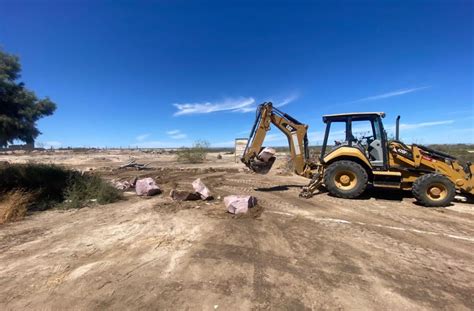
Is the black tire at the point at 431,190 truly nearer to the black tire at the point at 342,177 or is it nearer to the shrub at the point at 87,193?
the black tire at the point at 342,177

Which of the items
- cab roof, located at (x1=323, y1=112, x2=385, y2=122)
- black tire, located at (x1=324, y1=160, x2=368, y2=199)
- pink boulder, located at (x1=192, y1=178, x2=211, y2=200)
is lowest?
pink boulder, located at (x1=192, y1=178, x2=211, y2=200)

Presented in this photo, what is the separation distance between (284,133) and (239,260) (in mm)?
6728

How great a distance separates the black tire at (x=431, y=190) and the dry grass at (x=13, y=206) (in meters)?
11.0

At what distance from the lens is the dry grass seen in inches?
278

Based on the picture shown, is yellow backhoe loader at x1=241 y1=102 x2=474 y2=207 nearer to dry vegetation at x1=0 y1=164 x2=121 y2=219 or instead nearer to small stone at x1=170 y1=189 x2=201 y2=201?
small stone at x1=170 y1=189 x2=201 y2=201

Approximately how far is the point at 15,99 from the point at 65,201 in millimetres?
3916

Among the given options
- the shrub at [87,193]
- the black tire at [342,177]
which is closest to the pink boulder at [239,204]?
the black tire at [342,177]

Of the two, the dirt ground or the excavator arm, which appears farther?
the excavator arm

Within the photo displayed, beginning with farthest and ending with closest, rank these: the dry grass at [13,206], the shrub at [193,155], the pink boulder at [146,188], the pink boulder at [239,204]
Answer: the shrub at [193,155]
the pink boulder at [146,188]
the pink boulder at [239,204]
the dry grass at [13,206]

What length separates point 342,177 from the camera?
9.69 metres

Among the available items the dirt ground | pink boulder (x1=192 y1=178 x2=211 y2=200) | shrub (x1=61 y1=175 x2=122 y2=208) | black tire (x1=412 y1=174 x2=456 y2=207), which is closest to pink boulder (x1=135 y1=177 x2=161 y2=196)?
shrub (x1=61 y1=175 x2=122 y2=208)

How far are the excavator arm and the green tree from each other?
755 centimetres

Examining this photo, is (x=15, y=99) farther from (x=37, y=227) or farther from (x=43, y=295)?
(x=43, y=295)

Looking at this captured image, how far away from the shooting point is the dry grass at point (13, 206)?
706cm
